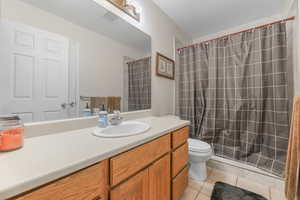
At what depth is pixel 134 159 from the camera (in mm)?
765

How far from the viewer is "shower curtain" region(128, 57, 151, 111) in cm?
150

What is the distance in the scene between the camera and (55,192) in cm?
47

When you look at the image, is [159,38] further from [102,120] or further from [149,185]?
[149,185]

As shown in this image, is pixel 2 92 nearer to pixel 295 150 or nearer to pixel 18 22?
pixel 18 22

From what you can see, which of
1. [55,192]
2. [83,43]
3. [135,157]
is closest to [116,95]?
[83,43]

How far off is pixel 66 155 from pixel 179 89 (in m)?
2.00

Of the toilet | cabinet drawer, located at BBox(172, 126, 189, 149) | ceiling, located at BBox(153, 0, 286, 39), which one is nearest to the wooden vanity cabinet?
cabinet drawer, located at BBox(172, 126, 189, 149)

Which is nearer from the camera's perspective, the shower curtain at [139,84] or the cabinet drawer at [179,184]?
the cabinet drawer at [179,184]

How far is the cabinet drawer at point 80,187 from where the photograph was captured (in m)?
0.44

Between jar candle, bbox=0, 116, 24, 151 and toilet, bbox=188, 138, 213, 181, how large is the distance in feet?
4.93

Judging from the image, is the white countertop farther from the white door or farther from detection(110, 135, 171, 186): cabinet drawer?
the white door

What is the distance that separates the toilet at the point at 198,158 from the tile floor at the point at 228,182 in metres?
0.07

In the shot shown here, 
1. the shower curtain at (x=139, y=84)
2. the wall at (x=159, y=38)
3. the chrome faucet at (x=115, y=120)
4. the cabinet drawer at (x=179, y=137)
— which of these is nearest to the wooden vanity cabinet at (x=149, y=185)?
the cabinet drawer at (x=179, y=137)

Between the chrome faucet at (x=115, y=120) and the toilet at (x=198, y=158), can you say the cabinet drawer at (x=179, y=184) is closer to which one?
the toilet at (x=198, y=158)
